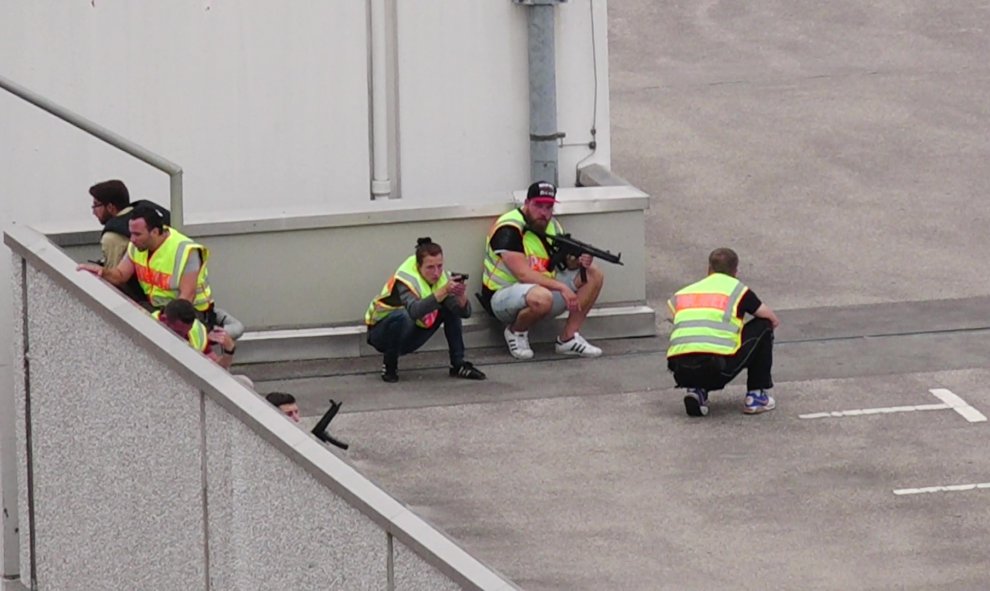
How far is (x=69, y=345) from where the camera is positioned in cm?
1236

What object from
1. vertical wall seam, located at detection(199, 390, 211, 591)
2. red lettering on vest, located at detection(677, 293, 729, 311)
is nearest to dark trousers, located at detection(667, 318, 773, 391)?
red lettering on vest, located at detection(677, 293, 729, 311)

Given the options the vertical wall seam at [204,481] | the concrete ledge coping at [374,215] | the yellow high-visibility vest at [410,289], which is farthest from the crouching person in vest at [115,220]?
the vertical wall seam at [204,481]

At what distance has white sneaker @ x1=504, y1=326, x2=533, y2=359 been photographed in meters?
16.2

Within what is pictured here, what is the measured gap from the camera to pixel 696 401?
48.0 ft

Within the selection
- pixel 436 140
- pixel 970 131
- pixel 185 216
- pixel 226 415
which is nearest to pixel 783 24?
pixel 970 131

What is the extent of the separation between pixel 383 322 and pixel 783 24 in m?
11.7

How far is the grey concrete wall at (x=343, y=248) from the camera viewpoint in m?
15.8

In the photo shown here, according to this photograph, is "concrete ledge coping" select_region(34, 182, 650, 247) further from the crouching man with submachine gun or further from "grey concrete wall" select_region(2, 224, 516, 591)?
"grey concrete wall" select_region(2, 224, 516, 591)

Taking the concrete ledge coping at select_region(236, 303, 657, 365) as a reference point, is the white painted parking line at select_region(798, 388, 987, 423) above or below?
below

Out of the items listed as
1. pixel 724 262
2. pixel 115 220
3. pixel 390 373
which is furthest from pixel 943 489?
pixel 115 220

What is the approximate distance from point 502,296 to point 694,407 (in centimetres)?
201

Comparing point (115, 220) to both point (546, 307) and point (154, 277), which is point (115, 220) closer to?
point (154, 277)

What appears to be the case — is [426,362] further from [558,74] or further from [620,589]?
[620,589]

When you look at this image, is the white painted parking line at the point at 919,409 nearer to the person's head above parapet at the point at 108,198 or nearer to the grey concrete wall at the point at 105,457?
the person's head above parapet at the point at 108,198
